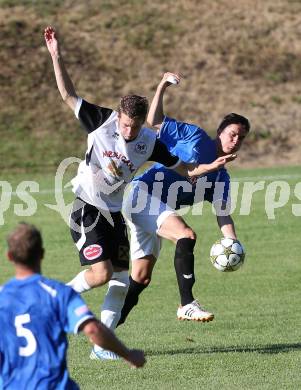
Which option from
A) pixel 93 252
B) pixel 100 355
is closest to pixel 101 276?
pixel 93 252

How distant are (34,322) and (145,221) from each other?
4369mm

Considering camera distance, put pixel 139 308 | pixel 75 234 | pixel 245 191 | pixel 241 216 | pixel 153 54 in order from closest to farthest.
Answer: pixel 75 234 < pixel 139 308 < pixel 241 216 < pixel 245 191 < pixel 153 54

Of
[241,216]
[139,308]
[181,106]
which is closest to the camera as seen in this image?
→ [139,308]

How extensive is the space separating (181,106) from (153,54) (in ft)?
9.79

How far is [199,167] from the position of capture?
8578mm

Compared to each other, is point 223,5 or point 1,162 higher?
point 223,5

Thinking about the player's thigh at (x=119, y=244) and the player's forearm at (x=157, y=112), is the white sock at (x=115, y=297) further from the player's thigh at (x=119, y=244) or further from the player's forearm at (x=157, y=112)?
the player's forearm at (x=157, y=112)

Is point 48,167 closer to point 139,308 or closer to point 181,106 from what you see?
point 181,106

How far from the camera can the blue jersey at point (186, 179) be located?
917 cm

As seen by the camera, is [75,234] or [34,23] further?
[34,23]

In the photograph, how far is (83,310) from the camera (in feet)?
15.2

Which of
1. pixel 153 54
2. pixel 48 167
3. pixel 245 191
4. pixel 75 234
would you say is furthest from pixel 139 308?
pixel 153 54

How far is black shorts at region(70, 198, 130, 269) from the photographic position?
8.27 metres

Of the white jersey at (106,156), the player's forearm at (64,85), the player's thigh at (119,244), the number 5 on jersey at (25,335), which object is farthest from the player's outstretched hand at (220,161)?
the number 5 on jersey at (25,335)
